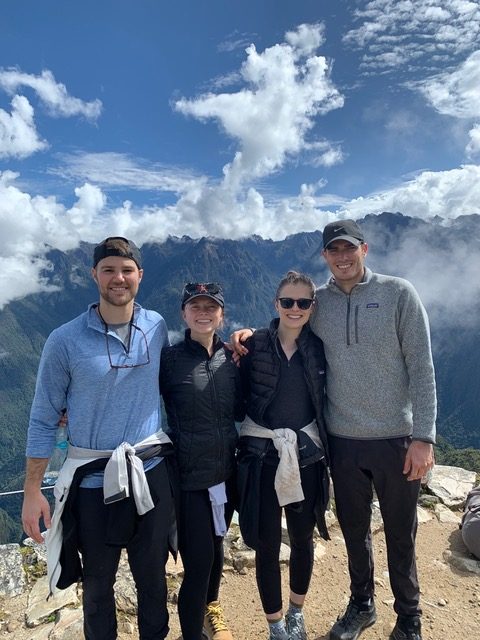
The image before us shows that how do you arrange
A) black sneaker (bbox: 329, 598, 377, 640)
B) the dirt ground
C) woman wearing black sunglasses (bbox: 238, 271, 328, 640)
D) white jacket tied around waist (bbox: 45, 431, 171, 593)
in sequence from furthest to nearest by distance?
the dirt ground, black sneaker (bbox: 329, 598, 377, 640), woman wearing black sunglasses (bbox: 238, 271, 328, 640), white jacket tied around waist (bbox: 45, 431, 171, 593)

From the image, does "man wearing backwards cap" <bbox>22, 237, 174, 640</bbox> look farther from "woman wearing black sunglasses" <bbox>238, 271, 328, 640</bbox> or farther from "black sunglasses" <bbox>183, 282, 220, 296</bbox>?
"woman wearing black sunglasses" <bbox>238, 271, 328, 640</bbox>

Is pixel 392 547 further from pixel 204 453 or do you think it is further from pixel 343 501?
pixel 204 453

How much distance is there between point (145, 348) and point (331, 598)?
470 cm

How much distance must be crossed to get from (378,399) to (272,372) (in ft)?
3.98

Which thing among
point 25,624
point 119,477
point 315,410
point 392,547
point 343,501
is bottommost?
point 25,624

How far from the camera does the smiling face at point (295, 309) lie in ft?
15.4

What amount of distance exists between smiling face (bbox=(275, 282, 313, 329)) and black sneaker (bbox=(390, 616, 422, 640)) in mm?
3673

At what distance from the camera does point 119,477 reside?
12.3 ft

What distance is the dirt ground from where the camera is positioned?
5258 mm

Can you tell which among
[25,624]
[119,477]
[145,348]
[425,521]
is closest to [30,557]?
[25,624]

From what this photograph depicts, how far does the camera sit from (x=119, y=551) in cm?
403

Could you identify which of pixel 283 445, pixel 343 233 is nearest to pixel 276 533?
pixel 283 445

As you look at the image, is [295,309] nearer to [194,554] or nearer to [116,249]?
[116,249]

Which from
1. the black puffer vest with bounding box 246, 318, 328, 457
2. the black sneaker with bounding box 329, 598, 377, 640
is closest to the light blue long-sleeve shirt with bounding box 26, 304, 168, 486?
the black puffer vest with bounding box 246, 318, 328, 457
